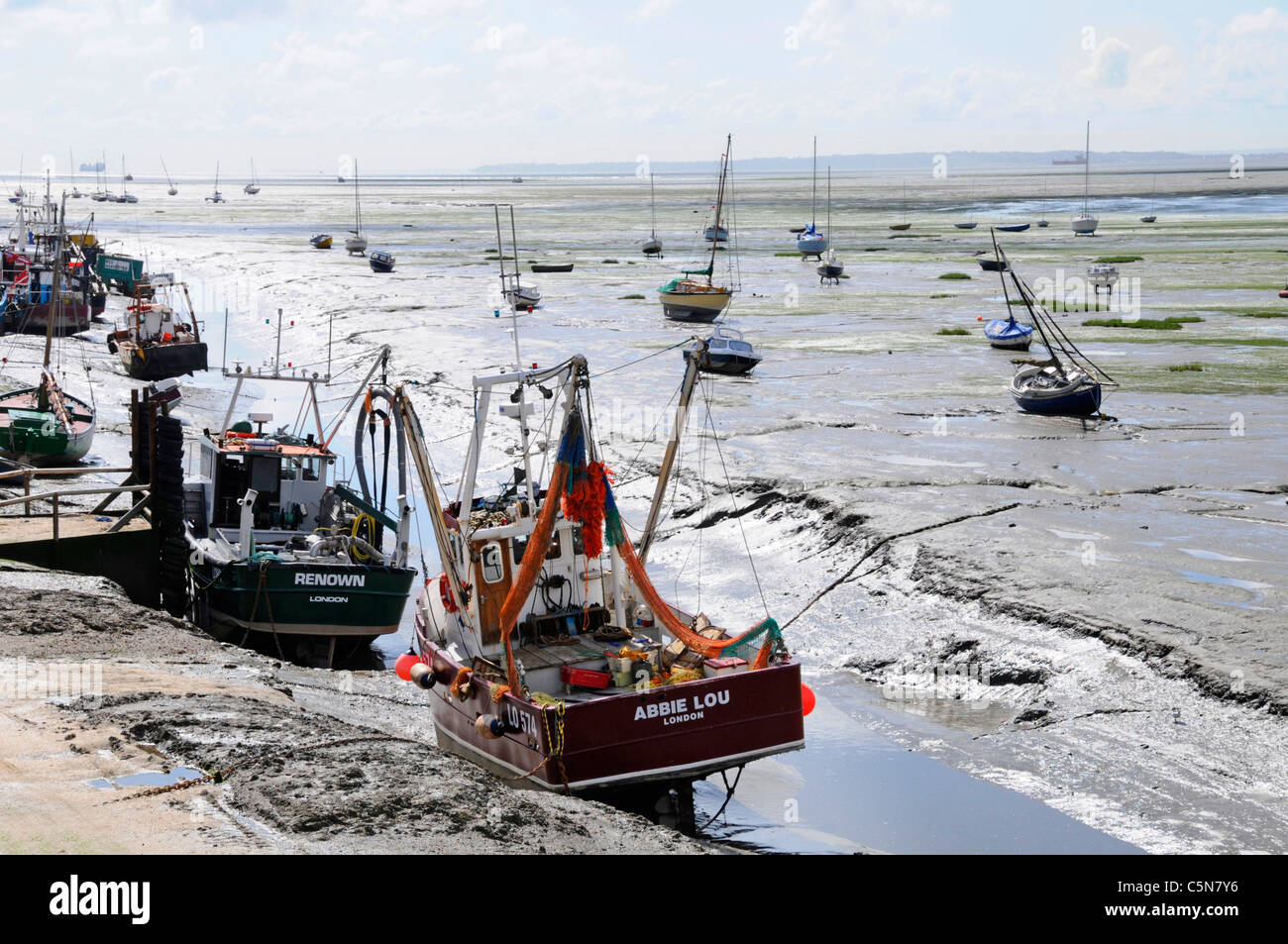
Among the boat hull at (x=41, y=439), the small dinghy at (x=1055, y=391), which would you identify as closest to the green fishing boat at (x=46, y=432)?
the boat hull at (x=41, y=439)

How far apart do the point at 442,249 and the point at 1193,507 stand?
85.6 metres

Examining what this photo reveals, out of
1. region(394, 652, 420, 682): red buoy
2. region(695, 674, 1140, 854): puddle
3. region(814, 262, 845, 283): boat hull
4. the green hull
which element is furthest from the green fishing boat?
region(814, 262, 845, 283): boat hull

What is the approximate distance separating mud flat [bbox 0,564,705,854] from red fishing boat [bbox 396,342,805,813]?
0.85 meters

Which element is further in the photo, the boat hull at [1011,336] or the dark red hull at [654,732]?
the boat hull at [1011,336]

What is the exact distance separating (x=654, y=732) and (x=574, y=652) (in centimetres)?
281

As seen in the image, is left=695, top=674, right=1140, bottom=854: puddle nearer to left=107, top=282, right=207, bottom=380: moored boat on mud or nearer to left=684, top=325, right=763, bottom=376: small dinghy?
left=684, top=325, right=763, bottom=376: small dinghy

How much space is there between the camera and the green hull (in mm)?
21016

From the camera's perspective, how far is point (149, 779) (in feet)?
41.0

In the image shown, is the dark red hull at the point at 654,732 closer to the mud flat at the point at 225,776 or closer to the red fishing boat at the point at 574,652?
the red fishing boat at the point at 574,652

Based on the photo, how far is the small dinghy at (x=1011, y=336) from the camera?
153 ft

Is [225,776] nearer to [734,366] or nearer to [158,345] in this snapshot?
[734,366]

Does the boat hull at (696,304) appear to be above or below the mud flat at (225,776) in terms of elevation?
above

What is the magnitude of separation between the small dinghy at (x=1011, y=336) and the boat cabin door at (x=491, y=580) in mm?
33038
